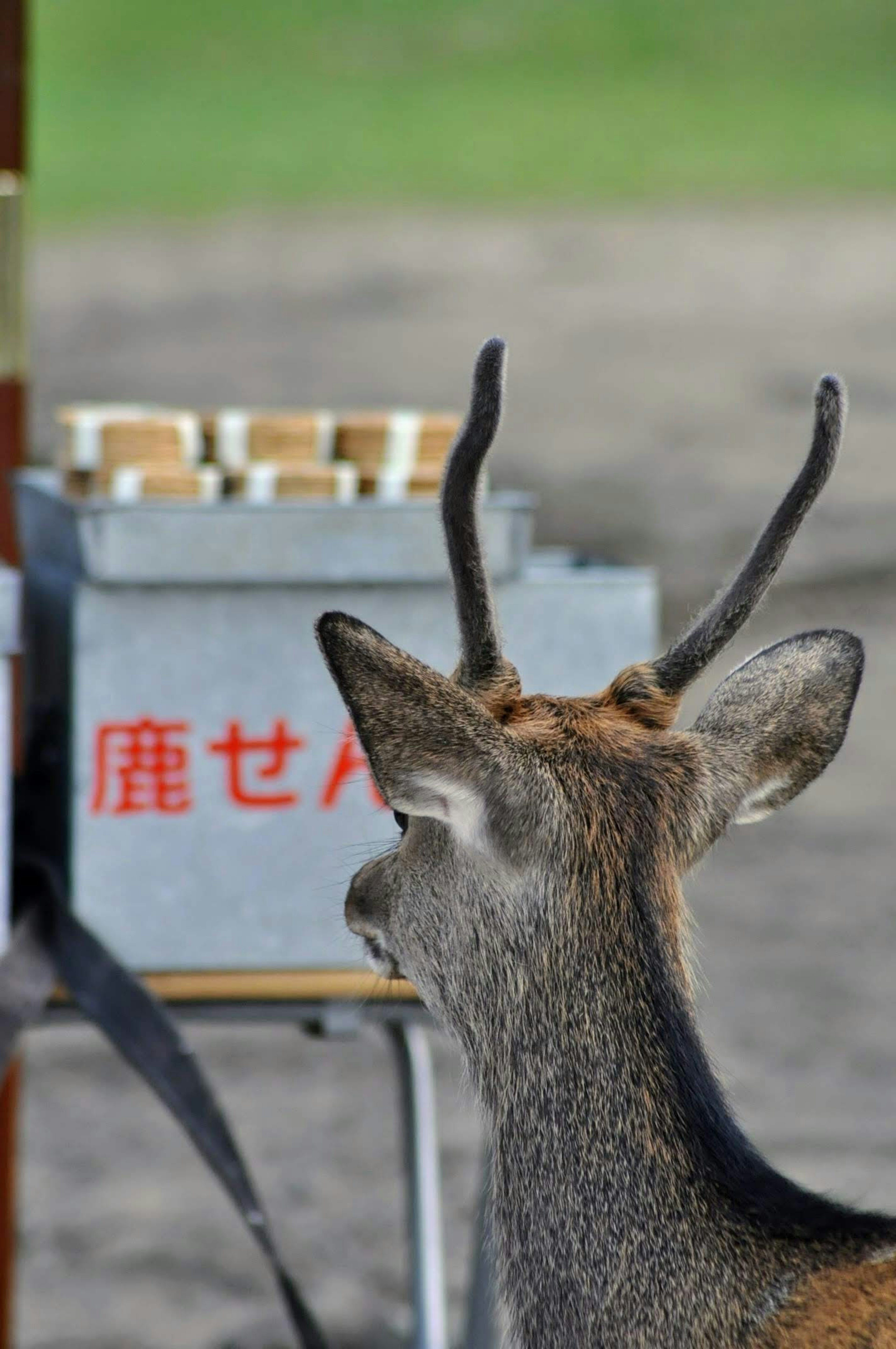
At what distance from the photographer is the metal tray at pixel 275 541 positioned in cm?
252

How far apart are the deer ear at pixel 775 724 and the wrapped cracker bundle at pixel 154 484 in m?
1.03

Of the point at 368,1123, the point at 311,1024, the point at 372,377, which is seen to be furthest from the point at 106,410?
the point at 372,377

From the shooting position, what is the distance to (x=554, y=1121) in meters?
1.67

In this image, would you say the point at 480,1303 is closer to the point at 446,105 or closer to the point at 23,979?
the point at 23,979

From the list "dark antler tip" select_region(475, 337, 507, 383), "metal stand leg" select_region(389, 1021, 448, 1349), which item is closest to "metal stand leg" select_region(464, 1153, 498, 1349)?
"metal stand leg" select_region(389, 1021, 448, 1349)

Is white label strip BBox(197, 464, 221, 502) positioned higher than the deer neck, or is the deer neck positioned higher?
white label strip BBox(197, 464, 221, 502)

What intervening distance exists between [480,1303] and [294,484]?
4.24 ft

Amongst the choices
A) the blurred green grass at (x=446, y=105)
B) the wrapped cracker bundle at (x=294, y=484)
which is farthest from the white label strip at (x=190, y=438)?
the blurred green grass at (x=446, y=105)

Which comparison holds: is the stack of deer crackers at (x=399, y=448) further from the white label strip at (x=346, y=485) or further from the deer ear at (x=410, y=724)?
the deer ear at (x=410, y=724)

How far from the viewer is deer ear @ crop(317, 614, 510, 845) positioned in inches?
59.9

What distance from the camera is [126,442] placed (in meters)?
2.69

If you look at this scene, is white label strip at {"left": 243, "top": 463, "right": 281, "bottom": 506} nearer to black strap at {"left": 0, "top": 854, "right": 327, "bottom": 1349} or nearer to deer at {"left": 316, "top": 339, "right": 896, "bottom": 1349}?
black strap at {"left": 0, "top": 854, "right": 327, "bottom": 1349}

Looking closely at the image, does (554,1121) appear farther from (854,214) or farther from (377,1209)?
(854,214)

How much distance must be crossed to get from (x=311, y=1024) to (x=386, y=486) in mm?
739
